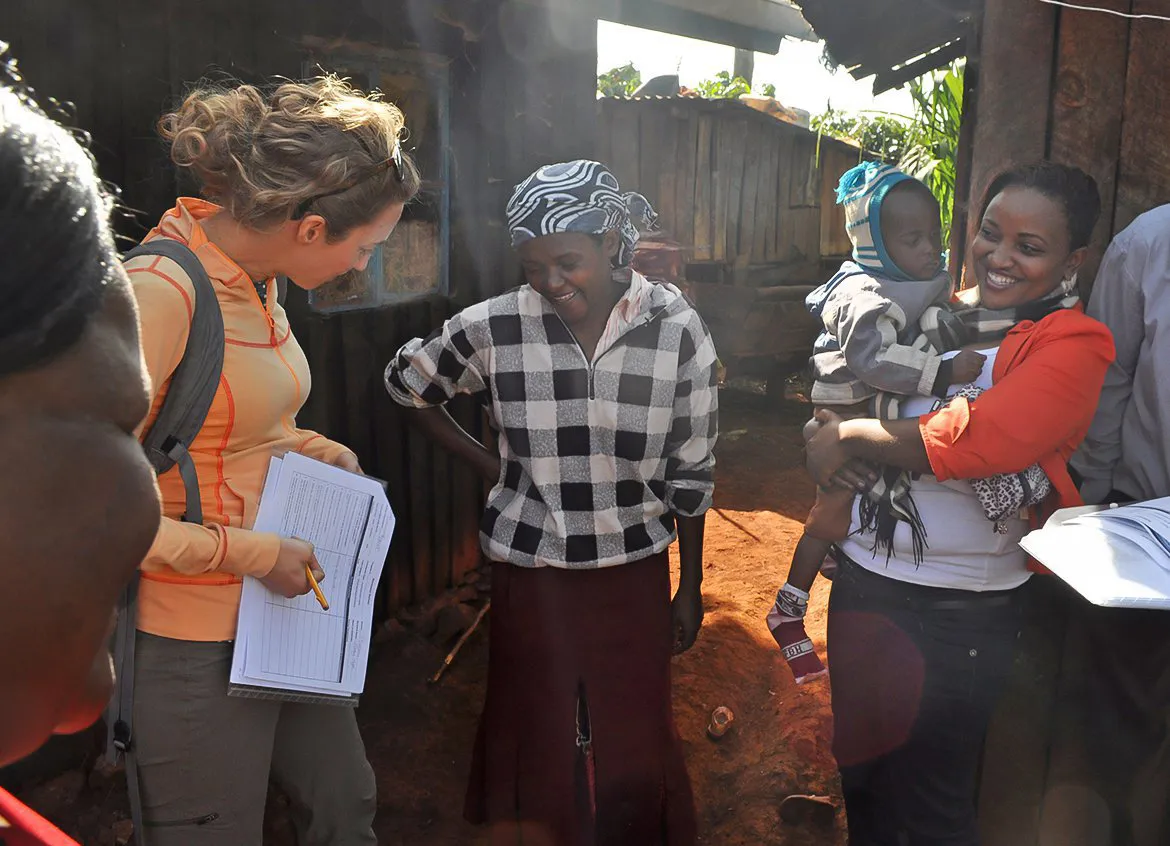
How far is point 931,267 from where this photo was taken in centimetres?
221

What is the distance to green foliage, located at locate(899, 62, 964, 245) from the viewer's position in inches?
230

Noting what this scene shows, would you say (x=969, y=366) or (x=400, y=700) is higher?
(x=969, y=366)

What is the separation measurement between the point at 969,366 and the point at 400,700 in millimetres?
2923

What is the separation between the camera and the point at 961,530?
201cm

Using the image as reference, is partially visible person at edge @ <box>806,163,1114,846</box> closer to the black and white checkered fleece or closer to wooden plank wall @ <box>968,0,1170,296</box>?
wooden plank wall @ <box>968,0,1170,296</box>

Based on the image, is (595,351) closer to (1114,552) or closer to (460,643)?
(1114,552)

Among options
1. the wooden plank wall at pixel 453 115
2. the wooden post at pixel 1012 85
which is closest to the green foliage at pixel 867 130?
the wooden plank wall at pixel 453 115

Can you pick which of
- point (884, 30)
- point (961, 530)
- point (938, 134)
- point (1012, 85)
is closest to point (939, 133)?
point (938, 134)

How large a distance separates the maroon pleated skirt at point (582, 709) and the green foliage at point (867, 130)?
930cm

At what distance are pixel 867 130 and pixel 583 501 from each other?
36.5 ft

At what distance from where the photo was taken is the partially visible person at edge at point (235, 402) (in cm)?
170

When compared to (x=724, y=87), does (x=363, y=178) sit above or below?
below

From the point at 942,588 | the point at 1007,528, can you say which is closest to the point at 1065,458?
the point at 1007,528

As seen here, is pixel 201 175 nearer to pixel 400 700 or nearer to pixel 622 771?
pixel 622 771
